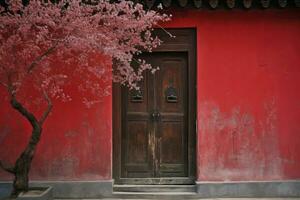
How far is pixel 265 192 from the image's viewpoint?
9375 millimetres

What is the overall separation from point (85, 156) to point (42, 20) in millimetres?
3204

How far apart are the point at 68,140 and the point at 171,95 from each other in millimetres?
2128

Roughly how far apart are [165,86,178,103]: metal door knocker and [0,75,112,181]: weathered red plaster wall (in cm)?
117

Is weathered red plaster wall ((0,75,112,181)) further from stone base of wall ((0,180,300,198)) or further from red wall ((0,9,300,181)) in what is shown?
red wall ((0,9,300,181))

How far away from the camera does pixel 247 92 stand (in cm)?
944

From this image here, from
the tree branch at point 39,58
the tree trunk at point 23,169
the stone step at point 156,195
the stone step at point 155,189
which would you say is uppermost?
the tree branch at point 39,58

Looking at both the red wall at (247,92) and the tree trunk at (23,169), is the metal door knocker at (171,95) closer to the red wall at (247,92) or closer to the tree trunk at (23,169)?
the red wall at (247,92)

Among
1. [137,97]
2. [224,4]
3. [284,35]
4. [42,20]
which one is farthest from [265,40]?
[42,20]

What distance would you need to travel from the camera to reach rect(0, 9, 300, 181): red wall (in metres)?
9.41

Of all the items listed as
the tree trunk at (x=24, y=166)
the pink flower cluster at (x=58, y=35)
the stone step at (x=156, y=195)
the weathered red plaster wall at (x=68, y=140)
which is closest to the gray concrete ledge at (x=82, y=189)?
the weathered red plaster wall at (x=68, y=140)

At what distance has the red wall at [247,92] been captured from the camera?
30.9ft

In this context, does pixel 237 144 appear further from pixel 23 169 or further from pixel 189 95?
pixel 23 169

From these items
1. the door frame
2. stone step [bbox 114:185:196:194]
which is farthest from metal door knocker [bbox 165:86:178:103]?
stone step [bbox 114:185:196:194]

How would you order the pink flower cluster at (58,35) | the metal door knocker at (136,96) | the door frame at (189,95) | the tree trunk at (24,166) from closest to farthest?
the pink flower cluster at (58,35) → the tree trunk at (24,166) → the door frame at (189,95) → the metal door knocker at (136,96)
